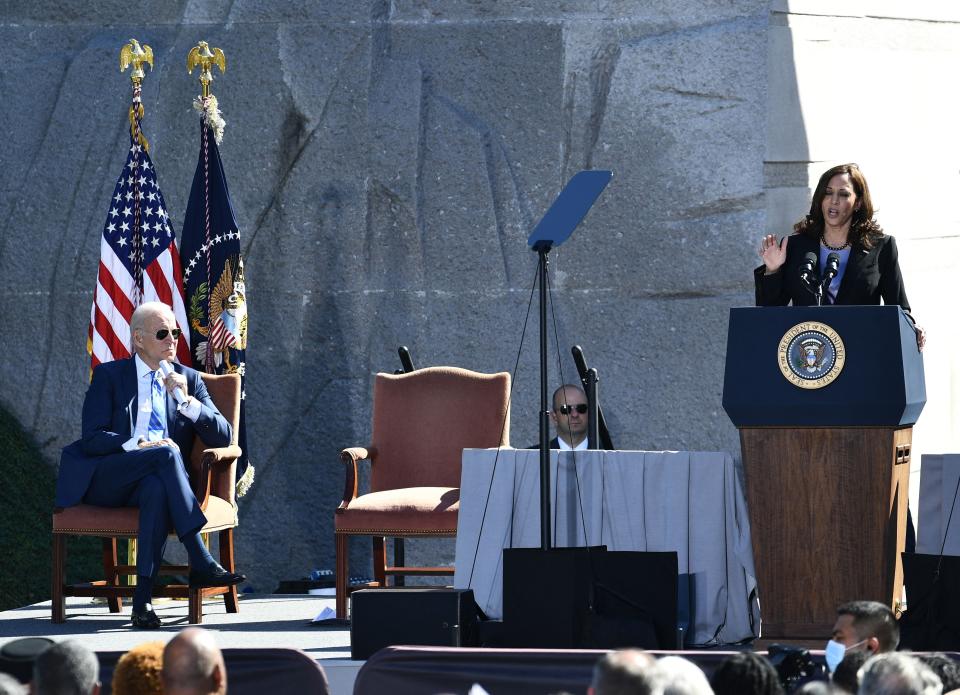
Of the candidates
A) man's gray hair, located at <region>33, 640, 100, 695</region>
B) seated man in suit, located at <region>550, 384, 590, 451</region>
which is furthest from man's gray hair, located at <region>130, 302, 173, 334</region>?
man's gray hair, located at <region>33, 640, 100, 695</region>

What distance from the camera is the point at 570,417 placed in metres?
6.09

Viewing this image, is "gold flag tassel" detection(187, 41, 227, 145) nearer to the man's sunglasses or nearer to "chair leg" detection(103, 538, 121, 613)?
"chair leg" detection(103, 538, 121, 613)

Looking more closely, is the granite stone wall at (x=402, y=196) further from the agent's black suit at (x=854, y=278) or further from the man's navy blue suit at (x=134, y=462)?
the agent's black suit at (x=854, y=278)

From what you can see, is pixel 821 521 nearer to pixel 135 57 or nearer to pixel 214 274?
pixel 214 274

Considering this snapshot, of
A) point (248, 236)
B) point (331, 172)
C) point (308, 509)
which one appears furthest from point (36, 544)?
point (331, 172)

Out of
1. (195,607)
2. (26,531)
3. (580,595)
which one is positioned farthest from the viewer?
(26,531)

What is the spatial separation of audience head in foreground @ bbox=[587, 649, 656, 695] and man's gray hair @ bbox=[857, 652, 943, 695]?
0.37m

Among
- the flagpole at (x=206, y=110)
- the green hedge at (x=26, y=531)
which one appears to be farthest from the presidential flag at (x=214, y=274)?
the green hedge at (x=26, y=531)

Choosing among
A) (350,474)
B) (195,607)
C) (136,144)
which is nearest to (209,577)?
(195,607)

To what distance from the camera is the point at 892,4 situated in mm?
7832

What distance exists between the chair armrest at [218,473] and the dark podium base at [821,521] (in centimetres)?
232

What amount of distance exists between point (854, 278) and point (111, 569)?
321 cm

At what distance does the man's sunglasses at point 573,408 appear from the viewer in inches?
238

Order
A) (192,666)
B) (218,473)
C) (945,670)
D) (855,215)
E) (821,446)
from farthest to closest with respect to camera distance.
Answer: (218,473), (855,215), (821,446), (945,670), (192,666)
